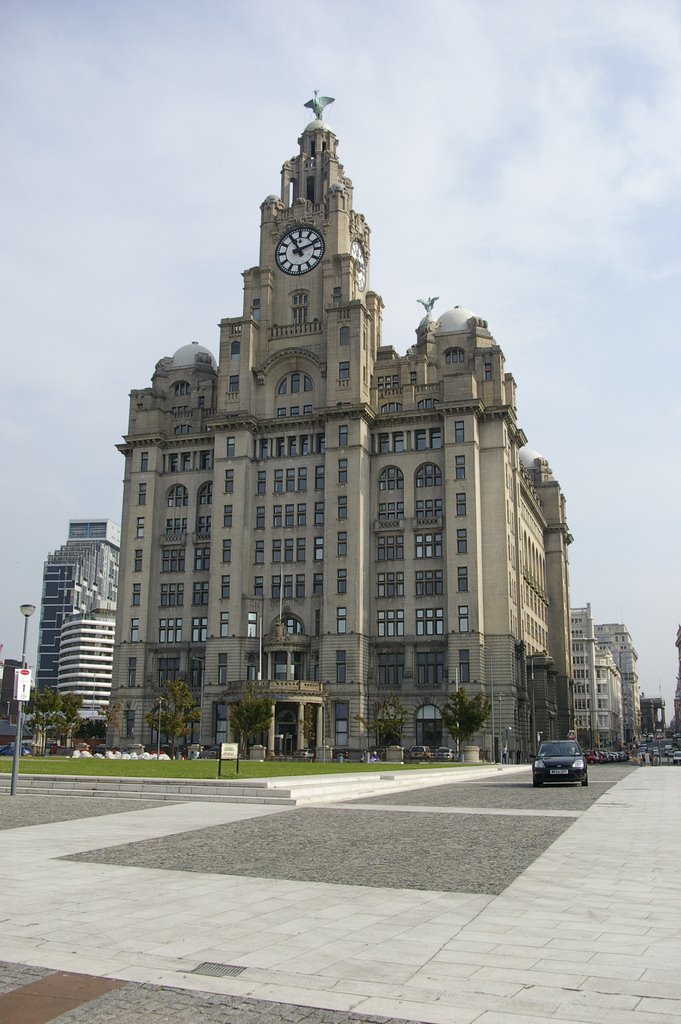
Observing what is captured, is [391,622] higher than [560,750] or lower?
higher

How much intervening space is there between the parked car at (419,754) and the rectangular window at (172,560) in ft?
108

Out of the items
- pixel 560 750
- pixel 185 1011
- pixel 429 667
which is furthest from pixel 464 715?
pixel 185 1011

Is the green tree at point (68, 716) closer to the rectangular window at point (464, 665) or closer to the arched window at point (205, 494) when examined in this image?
the arched window at point (205, 494)

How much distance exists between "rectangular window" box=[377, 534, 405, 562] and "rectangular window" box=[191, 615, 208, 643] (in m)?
20.1

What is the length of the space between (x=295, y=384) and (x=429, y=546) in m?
24.2

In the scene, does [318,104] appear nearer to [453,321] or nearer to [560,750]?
[453,321]

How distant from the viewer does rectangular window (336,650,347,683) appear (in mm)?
92625

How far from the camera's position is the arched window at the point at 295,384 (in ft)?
341

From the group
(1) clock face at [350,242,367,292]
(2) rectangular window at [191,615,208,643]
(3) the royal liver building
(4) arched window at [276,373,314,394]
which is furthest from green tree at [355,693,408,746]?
(1) clock face at [350,242,367,292]

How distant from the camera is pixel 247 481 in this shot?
10144 centimetres

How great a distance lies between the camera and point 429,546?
9644cm

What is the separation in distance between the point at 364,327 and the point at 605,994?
96.5m

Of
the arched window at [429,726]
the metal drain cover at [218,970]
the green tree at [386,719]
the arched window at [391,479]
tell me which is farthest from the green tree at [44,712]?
the metal drain cover at [218,970]

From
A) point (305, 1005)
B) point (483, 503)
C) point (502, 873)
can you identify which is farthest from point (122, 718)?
point (305, 1005)
